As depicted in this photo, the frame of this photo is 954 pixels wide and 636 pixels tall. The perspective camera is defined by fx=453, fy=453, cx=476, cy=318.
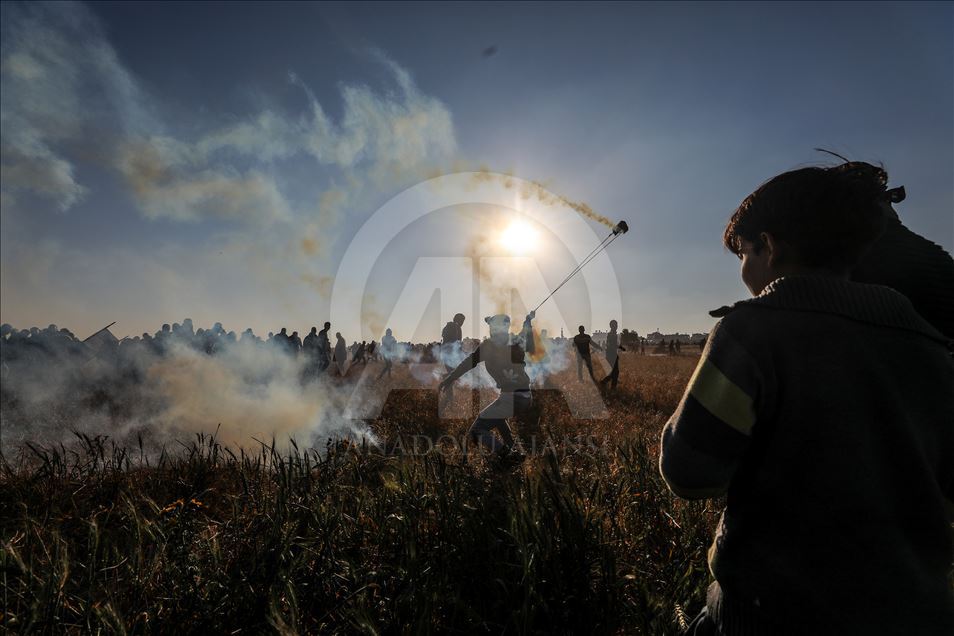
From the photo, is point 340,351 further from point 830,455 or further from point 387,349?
point 830,455

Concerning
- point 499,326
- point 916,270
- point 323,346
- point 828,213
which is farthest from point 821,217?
point 323,346

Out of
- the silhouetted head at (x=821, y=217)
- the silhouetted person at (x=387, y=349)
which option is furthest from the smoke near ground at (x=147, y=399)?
the silhouetted head at (x=821, y=217)

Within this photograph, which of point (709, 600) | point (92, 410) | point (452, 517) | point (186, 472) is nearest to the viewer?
point (709, 600)

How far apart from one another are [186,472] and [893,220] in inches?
208

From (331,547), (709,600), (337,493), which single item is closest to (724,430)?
(709,600)

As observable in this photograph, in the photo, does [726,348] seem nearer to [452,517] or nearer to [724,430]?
[724,430]

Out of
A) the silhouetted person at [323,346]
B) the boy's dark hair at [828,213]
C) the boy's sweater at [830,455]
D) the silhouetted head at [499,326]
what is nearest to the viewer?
the boy's sweater at [830,455]

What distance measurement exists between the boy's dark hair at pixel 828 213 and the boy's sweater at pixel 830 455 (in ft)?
0.46

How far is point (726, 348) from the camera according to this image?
111 centimetres

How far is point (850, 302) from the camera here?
1.09 meters

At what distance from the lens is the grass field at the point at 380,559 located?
6.74 feet

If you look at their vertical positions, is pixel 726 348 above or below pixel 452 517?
above

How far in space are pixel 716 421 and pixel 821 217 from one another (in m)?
0.62

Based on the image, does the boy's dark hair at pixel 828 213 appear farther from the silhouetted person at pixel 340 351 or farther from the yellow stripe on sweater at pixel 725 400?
the silhouetted person at pixel 340 351
